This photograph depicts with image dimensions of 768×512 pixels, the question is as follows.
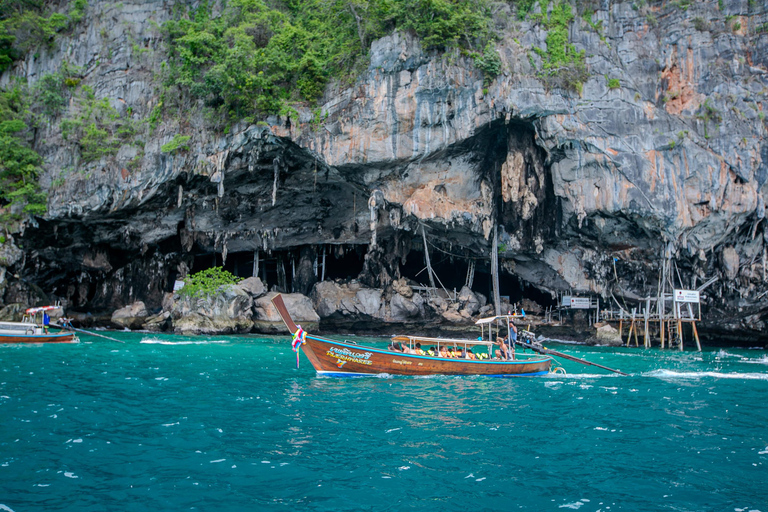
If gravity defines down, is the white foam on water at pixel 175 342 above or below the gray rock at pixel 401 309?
below

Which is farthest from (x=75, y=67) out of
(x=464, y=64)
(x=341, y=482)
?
(x=341, y=482)

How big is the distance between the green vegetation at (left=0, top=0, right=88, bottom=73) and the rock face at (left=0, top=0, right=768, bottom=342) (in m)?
9.50

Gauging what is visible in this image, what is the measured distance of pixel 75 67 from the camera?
119 ft

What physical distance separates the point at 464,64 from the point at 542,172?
697cm

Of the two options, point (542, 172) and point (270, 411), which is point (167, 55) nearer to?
point (542, 172)

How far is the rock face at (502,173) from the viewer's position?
85.7 ft

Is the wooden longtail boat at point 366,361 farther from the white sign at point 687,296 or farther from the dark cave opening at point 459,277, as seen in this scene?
the dark cave opening at point 459,277

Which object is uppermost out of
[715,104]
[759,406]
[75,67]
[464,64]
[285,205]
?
[75,67]

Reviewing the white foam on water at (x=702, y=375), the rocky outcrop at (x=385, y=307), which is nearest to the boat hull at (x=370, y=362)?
the white foam on water at (x=702, y=375)

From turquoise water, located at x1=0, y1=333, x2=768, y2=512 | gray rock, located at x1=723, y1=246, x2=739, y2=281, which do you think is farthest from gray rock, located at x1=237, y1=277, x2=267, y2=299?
gray rock, located at x1=723, y1=246, x2=739, y2=281

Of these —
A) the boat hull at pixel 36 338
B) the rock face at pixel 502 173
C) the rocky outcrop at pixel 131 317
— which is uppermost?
the rock face at pixel 502 173

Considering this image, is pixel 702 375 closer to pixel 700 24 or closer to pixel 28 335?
pixel 700 24

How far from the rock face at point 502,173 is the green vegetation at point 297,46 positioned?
Result: 3.71 feet

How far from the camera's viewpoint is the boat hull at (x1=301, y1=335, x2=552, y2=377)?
1567 centimetres
